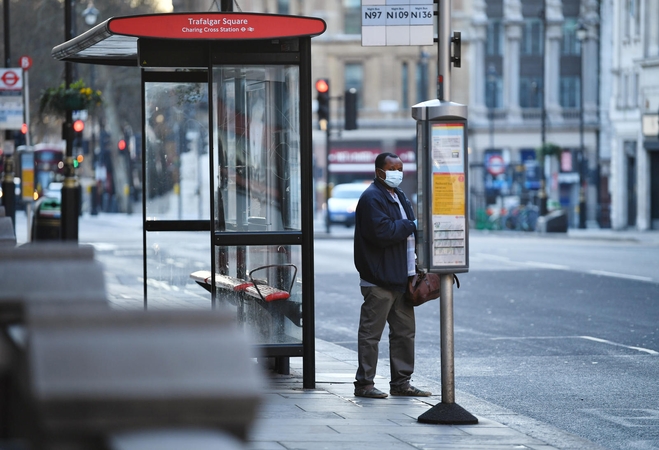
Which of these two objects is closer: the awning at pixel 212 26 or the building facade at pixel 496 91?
the awning at pixel 212 26

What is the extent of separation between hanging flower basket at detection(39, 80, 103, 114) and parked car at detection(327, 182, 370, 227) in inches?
→ 1013

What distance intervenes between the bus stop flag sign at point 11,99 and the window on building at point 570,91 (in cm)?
4973

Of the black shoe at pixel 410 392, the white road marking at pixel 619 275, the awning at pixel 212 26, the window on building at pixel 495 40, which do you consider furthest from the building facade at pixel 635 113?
the awning at pixel 212 26

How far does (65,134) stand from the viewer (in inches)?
874

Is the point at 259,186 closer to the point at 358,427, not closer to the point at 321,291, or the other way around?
the point at 358,427

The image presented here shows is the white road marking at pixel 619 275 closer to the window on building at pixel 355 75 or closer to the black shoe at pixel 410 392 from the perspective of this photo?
the black shoe at pixel 410 392

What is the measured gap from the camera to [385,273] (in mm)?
9508

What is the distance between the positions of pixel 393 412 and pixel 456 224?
1420mm

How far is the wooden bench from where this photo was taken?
9.99m

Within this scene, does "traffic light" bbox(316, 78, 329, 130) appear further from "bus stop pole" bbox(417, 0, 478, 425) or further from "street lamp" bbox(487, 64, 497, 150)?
"street lamp" bbox(487, 64, 497, 150)

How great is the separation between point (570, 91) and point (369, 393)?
65.9 metres

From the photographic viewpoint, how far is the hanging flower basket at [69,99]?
2361 cm

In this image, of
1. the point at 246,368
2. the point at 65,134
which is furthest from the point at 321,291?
the point at 246,368

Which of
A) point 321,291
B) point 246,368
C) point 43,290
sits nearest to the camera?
point 246,368
